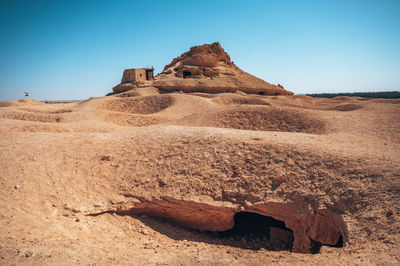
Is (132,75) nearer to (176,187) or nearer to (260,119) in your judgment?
(260,119)

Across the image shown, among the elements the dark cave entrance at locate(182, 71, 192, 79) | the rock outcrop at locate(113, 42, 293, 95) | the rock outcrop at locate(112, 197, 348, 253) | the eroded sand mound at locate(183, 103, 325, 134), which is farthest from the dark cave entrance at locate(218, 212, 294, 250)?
the dark cave entrance at locate(182, 71, 192, 79)

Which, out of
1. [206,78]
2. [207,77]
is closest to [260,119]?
[206,78]

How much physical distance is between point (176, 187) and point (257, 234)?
2.43 m

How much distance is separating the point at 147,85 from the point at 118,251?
21.3 m

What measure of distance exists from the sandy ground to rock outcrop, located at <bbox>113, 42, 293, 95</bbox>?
16391 mm

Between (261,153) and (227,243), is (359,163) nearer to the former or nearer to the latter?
(261,153)

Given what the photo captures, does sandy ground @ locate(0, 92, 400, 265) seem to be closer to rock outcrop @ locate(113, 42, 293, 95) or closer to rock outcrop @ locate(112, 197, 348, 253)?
rock outcrop @ locate(112, 197, 348, 253)

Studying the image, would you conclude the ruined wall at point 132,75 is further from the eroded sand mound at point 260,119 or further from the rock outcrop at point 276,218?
the rock outcrop at point 276,218

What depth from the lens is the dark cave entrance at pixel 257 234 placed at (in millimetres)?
5508

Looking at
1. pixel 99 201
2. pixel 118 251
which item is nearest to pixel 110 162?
pixel 99 201

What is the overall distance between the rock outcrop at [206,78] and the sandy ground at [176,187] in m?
16.4

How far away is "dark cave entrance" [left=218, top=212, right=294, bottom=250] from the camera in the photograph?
551 centimetres

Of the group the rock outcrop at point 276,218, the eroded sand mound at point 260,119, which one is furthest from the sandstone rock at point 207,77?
the rock outcrop at point 276,218

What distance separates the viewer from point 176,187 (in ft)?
18.3
